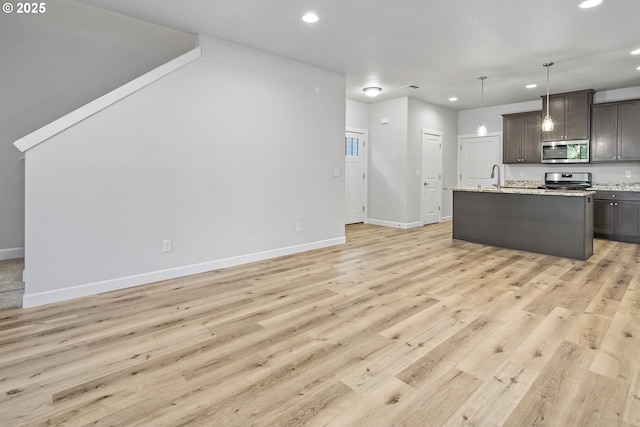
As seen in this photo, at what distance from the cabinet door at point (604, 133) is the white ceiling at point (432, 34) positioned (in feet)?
1.77

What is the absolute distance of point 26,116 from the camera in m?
4.17

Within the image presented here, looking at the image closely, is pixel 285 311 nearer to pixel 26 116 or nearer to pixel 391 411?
pixel 391 411

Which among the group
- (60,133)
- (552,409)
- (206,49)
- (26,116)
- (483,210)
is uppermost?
(206,49)

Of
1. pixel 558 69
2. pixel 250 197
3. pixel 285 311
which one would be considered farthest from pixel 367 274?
pixel 558 69

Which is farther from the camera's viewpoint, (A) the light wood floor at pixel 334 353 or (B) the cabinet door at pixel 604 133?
(B) the cabinet door at pixel 604 133

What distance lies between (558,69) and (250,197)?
5.06 m

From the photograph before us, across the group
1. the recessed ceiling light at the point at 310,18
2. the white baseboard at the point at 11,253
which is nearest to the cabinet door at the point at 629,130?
the recessed ceiling light at the point at 310,18

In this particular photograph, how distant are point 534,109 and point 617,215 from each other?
2.77m

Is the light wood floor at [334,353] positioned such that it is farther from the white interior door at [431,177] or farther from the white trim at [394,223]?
the white interior door at [431,177]

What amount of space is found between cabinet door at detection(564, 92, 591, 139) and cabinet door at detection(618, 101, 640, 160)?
1.57 feet

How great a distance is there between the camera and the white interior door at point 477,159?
319 inches

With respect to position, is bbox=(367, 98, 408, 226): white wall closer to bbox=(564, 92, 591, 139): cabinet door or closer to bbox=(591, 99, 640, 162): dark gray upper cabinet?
bbox=(564, 92, 591, 139): cabinet door

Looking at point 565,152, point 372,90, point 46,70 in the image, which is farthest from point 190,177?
point 565,152

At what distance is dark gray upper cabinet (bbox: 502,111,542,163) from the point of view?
7129 millimetres
